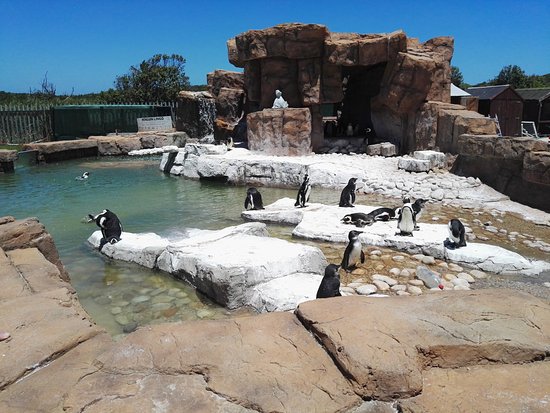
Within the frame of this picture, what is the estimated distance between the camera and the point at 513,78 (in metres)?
37.9

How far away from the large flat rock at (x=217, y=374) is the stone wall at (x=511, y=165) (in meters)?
9.27

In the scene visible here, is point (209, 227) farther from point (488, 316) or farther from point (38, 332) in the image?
point (488, 316)

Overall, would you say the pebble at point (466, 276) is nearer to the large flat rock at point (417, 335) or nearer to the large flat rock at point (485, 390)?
the large flat rock at point (417, 335)

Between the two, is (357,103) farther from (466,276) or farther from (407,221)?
(466,276)

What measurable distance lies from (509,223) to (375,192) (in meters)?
3.88

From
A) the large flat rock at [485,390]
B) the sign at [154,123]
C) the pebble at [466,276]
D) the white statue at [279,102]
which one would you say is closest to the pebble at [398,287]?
the pebble at [466,276]

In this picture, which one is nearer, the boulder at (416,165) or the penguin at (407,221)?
the penguin at (407,221)

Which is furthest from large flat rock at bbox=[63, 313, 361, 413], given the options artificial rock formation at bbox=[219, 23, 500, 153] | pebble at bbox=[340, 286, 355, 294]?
artificial rock formation at bbox=[219, 23, 500, 153]

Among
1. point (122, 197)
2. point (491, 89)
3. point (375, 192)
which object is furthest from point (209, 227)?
point (491, 89)

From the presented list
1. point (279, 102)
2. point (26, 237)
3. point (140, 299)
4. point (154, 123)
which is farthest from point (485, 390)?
point (154, 123)

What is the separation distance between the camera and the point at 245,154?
15633 millimetres

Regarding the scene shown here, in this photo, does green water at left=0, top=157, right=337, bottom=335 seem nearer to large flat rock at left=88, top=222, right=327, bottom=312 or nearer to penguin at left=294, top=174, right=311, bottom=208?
large flat rock at left=88, top=222, right=327, bottom=312

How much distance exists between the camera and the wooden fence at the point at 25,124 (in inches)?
851

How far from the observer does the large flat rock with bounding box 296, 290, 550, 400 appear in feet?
7.60
